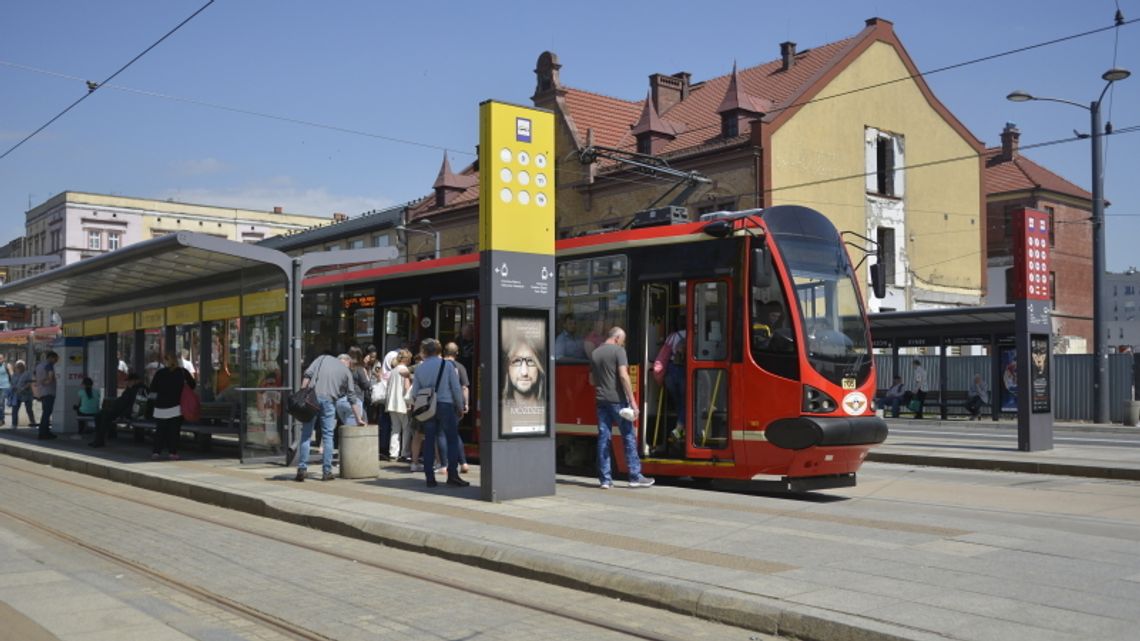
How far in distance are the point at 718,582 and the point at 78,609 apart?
4161 mm

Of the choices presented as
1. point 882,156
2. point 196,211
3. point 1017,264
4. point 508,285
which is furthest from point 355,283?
point 196,211

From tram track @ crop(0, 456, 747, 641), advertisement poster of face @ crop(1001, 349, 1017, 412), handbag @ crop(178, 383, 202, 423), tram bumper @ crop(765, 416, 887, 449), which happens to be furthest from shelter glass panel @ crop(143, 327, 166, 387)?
advertisement poster of face @ crop(1001, 349, 1017, 412)

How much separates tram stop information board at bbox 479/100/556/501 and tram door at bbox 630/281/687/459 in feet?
6.33

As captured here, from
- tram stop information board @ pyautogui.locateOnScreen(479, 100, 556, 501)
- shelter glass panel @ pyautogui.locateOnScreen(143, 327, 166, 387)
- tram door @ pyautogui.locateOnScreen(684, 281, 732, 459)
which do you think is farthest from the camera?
shelter glass panel @ pyautogui.locateOnScreen(143, 327, 166, 387)

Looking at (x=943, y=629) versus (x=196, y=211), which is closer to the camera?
(x=943, y=629)

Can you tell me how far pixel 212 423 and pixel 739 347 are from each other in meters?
10.4

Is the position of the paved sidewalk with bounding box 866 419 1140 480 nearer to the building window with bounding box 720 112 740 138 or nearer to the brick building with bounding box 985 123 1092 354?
the building window with bounding box 720 112 740 138

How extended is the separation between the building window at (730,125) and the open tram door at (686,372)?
2469cm

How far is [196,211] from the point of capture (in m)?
79.8

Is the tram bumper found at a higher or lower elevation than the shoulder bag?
lower

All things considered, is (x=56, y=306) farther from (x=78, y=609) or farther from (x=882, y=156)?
(x=882, y=156)

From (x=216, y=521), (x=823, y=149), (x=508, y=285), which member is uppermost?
(x=823, y=149)

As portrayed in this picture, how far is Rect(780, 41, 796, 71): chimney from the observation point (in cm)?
4169

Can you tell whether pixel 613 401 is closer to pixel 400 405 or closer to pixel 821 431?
pixel 821 431
